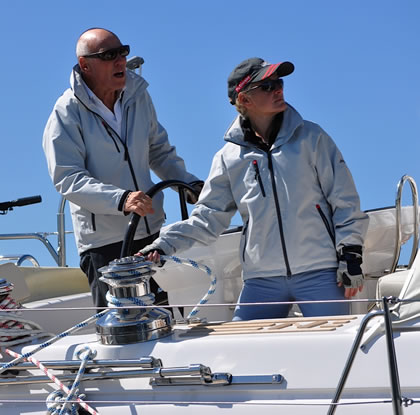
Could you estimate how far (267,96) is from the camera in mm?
3213

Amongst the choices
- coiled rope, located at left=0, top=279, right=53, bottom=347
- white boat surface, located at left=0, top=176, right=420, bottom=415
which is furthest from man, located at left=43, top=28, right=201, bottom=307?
white boat surface, located at left=0, top=176, right=420, bottom=415

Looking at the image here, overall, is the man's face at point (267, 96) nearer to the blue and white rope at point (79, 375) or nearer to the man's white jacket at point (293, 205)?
the man's white jacket at point (293, 205)

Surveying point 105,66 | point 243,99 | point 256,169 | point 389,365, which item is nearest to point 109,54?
point 105,66

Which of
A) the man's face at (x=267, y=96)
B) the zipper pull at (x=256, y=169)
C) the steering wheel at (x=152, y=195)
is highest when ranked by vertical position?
the man's face at (x=267, y=96)

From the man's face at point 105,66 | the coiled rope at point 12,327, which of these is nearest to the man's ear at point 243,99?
the man's face at point 105,66

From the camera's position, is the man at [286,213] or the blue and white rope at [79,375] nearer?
the blue and white rope at [79,375]

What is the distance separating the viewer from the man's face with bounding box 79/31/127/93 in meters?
3.67

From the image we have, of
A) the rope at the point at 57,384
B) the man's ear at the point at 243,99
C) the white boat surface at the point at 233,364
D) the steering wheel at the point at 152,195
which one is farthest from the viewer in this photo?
the man's ear at the point at 243,99

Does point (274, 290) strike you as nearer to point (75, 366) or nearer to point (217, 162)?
point (217, 162)

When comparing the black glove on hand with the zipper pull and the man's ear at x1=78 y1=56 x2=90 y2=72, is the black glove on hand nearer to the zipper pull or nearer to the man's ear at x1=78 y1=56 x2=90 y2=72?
the zipper pull

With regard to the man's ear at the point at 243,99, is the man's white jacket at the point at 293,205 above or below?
below

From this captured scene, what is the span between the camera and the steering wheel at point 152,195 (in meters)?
3.11

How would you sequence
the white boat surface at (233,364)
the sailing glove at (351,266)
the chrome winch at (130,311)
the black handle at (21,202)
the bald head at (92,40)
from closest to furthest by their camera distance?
the white boat surface at (233,364) < the chrome winch at (130,311) < the sailing glove at (351,266) < the bald head at (92,40) < the black handle at (21,202)

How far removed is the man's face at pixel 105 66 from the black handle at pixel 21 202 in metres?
1.48
